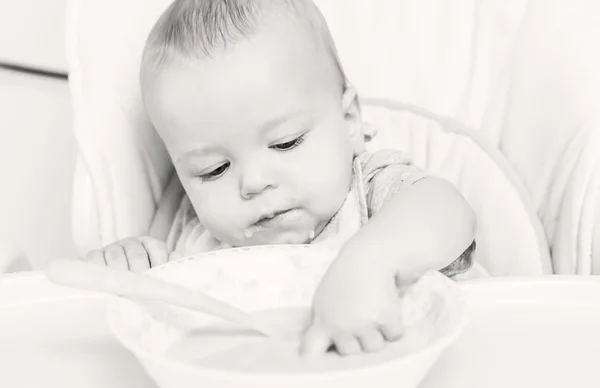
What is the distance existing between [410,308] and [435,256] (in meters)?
0.11

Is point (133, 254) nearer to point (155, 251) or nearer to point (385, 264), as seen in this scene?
point (155, 251)

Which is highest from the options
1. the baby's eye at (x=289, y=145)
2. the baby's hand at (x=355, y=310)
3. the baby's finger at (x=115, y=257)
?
the baby's eye at (x=289, y=145)

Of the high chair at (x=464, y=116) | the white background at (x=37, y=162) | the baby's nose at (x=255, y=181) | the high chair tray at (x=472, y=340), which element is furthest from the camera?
the white background at (x=37, y=162)

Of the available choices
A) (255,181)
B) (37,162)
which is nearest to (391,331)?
(255,181)

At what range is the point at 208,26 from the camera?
0.81 m

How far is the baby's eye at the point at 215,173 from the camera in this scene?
83cm

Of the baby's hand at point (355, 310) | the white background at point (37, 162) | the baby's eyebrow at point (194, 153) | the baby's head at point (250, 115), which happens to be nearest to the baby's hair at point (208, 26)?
the baby's head at point (250, 115)

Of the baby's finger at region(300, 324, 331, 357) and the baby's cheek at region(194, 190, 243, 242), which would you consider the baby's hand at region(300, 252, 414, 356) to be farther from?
the baby's cheek at region(194, 190, 243, 242)

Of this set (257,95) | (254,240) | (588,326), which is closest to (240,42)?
(257,95)

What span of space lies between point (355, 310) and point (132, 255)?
0.37 meters

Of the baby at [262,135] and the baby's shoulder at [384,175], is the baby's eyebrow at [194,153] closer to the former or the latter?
the baby at [262,135]

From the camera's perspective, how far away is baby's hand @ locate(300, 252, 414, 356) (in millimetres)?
528

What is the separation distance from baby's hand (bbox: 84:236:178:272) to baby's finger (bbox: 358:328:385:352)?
0.35 meters

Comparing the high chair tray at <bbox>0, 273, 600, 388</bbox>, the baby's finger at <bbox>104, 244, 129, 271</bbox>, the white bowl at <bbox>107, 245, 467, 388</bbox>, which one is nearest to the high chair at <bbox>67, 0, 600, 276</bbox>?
the baby's finger at <bbox>104, 244, 129, 271</bbox>
